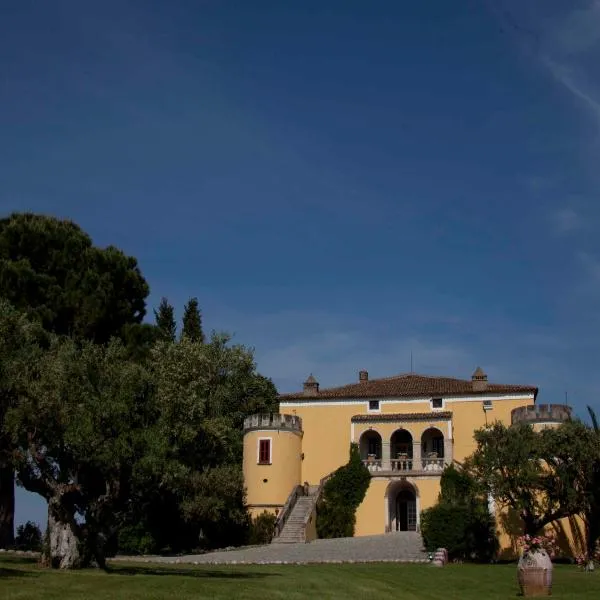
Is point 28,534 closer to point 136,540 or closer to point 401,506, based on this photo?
point 136,540

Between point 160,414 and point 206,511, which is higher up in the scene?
point 160,414

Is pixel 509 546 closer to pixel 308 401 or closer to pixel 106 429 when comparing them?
pixel 308 401

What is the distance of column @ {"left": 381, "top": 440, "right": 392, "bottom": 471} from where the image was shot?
47.7 m

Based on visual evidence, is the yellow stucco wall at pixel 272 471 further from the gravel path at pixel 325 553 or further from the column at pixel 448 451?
the column at pixel 448 451

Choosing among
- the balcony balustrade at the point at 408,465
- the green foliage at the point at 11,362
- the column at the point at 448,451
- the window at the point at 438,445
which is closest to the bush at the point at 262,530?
the balcony balustrade at the point at 408,465

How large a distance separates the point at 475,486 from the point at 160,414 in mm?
16291

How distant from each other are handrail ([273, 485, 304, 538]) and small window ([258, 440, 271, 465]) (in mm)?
2202

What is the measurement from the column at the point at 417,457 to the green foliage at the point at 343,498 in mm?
2664

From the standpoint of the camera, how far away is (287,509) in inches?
1788

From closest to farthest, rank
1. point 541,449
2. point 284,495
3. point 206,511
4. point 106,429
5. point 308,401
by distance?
point 106,429 < point 541,449 < point 206,511 < point 284,495 < point 308,401

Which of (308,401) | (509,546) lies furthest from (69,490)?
(308,401)

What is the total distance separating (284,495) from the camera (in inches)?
1860

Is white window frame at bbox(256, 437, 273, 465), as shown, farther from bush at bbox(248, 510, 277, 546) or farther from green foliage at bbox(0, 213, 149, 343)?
green foliage at bbox(0, 213, 149, 343)

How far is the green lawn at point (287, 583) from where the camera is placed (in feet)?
55.8
